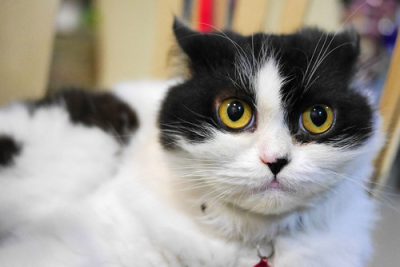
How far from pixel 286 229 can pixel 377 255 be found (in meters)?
0.27

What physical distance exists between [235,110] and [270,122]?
0.21 feet

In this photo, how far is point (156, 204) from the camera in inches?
33.8

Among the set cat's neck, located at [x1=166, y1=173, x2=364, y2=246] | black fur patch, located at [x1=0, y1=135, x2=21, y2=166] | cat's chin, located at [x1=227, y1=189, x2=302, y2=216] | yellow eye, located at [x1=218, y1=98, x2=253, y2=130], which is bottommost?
black fur patch, located at [x1=0, y1=135, x2=21, y2=166]

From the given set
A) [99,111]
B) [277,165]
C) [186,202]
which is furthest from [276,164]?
[99,111]

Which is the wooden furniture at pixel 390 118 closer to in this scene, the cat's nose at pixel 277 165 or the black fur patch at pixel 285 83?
the black fur patch at pixel 285 83

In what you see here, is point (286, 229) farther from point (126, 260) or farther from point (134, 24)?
point (134, 24)

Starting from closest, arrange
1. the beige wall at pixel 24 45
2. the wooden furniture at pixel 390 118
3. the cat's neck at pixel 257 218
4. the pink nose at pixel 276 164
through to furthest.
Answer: the pink nose at pixel 276 164 → the cat's neck at pixel 257 218 → the wooden furniture at pixel 390 118 → the beige wall at pixel 24 45

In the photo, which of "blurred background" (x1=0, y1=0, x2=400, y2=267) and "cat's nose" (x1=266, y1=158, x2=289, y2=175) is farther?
"blurred background" (x1=0, y1=0, x2=400, y2=267)

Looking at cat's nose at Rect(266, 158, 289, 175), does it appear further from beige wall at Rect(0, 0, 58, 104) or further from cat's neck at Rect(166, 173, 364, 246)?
beige wall at Rect(0, 0, 58, 104)

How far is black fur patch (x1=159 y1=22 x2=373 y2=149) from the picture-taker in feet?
2.28

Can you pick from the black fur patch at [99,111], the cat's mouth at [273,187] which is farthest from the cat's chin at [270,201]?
the black fur patch at [99,111]

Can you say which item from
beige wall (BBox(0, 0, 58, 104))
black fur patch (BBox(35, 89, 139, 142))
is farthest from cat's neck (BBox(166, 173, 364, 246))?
beige wall (BBox(0, 0, 58, 104))

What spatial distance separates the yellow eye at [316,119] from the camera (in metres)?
0.69

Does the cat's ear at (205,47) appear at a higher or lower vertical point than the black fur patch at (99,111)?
higher
